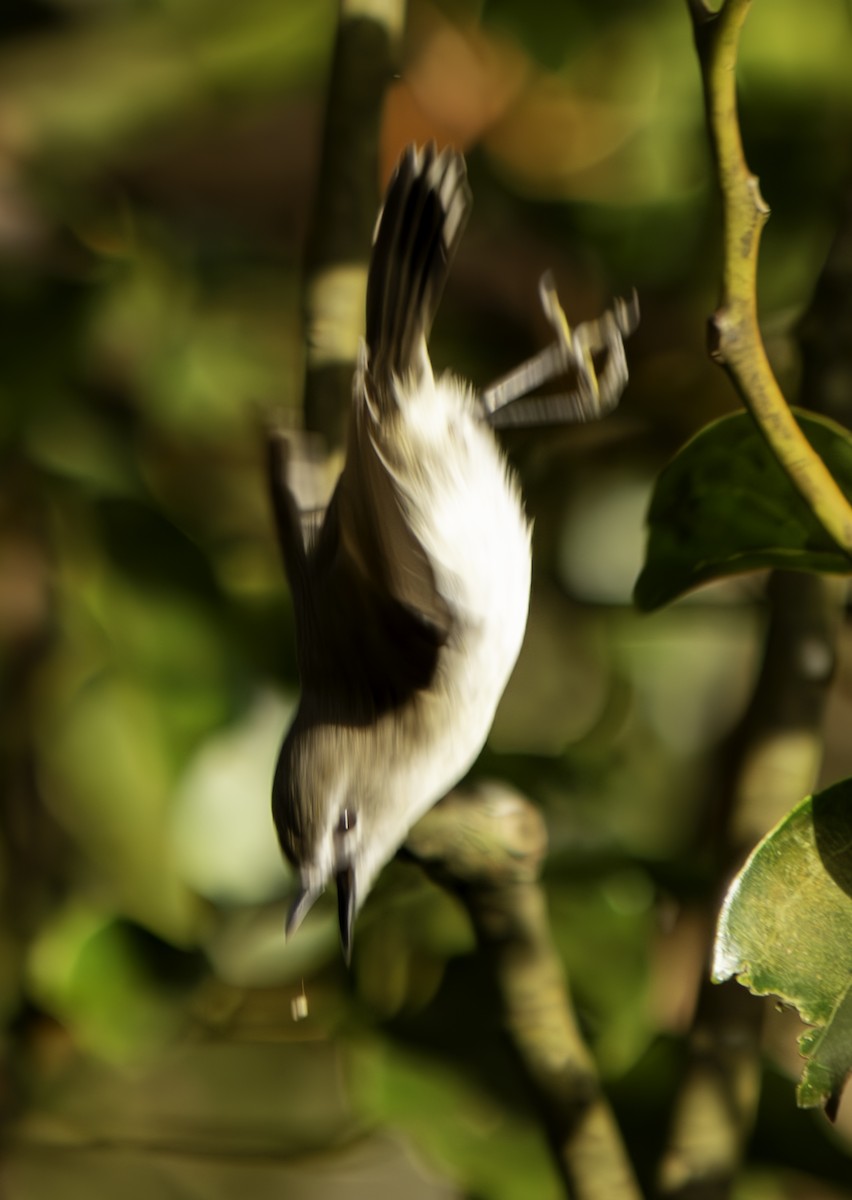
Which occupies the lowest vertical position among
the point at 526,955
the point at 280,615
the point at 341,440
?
the point at 526,955

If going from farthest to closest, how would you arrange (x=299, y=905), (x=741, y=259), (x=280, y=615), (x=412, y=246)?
(x=280, y=615) < (x=299, y=905) < (x=412, y=246) < (x=741, y=259)

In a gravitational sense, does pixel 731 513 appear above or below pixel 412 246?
below

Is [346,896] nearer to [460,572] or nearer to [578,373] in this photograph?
[460,572]

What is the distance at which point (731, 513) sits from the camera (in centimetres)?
64

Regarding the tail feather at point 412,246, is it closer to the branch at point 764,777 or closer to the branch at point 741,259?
the branch at point 741,259

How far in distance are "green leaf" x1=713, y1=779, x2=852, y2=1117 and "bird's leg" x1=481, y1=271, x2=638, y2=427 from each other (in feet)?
0.98

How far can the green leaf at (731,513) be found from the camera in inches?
24.0

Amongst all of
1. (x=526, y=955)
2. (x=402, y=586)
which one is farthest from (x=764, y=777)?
(x=402, y=586)

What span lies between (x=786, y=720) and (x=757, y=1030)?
18 centimetres

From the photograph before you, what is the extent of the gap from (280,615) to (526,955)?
1.34 feet

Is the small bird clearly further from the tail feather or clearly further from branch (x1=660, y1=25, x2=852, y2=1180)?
branch (x1=660, y1=25, x2=852, y2=1180)

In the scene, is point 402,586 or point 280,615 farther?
point 280,615

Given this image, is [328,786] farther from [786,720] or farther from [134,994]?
[134,994]

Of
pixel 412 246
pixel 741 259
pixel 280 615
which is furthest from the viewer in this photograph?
pixel 280 615
